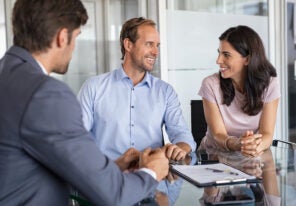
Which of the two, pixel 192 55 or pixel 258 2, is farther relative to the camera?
pixel 258 2

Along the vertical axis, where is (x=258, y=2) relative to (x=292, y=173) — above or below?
above

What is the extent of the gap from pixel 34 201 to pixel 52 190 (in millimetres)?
65

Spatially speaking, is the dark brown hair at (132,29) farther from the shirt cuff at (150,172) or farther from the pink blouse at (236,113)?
the shirt cuff at (150,172)

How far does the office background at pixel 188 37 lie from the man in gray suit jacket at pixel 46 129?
244cm

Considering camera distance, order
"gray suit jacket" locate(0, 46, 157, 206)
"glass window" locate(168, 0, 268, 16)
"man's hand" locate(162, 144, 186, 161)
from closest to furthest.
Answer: "gray suit jacket" locate(0, 46, 157, 206) → "man's hand" locate(162, 144, 186, 161) → "glass window" locate(168, 0, 268, 16)

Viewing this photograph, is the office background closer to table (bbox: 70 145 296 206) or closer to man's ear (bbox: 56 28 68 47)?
table (bbox: 70 145 296 206)

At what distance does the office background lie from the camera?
3701 millimetres

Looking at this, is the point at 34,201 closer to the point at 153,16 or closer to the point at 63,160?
the point at 63,160

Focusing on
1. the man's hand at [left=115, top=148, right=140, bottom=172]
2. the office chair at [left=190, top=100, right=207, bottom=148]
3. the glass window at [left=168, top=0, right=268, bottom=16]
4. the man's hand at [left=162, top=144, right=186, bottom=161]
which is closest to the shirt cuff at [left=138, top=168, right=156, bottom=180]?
the man's hand at [left=115, top=148, right=140, bottom=172]

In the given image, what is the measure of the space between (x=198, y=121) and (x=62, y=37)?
1.96m

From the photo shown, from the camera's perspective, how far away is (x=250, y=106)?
8.41 ft

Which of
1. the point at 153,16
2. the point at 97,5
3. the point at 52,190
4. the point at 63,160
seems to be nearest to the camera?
the point at 63,160

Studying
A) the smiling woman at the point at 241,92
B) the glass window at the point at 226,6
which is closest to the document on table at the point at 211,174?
the smiling woman at the point at 241,92

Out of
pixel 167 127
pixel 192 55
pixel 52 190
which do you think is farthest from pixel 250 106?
pixel 52 190
